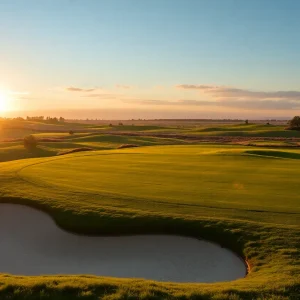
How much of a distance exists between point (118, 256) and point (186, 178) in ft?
40.0

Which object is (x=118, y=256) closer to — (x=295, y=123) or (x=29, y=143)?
(x=29, y=143)

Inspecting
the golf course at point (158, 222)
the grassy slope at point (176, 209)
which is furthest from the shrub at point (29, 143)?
the golf course at point (158, 222)

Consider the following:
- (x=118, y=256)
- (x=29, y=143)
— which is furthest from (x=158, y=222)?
(x=29, y=143)

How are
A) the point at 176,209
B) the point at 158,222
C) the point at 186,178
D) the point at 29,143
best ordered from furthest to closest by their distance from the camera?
the point at 29,143, the point at 186,178, the point at 176,209, the point at 158,222

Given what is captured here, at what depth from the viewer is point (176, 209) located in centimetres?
1981

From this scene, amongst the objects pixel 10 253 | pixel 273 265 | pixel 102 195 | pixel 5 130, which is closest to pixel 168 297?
pixel 273 265

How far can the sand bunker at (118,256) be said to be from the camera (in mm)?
14664

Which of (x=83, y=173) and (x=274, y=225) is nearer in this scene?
(x=274, y=225)

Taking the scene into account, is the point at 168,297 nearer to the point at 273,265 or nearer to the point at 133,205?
the point at 273,265

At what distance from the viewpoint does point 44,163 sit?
3712 centimetres

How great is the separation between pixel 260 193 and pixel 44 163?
2207cm

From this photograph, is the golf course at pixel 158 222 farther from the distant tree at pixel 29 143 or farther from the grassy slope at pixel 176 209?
the distant tree at pixel 29 143

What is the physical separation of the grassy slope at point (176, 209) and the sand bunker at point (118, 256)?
0.66 metres

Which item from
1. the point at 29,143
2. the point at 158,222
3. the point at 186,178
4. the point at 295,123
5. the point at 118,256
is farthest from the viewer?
the point at 295,123
